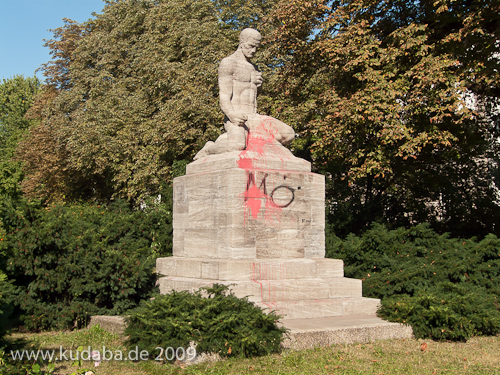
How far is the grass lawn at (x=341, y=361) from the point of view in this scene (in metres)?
5.58

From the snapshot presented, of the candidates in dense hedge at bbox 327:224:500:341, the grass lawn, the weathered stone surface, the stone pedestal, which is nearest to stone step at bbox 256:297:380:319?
the stone pedestal

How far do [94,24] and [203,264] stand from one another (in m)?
21.3

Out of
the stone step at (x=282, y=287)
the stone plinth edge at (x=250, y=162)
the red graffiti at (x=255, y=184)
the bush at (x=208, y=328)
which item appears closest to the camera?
the bush at (x=208, y=328)

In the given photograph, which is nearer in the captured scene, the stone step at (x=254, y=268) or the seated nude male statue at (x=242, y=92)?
the stone step at (x=254, y=268)

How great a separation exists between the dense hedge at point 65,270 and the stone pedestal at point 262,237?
0.76 m

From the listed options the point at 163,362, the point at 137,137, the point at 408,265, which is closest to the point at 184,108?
the point at 137,137

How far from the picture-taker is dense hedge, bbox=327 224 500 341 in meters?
7.28

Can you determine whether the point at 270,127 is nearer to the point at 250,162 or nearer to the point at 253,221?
the point at 250,162

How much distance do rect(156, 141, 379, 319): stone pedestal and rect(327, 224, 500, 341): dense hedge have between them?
0.73 metres

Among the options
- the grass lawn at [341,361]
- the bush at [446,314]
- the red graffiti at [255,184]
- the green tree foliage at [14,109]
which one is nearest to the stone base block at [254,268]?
the red graffiti at [255,184]

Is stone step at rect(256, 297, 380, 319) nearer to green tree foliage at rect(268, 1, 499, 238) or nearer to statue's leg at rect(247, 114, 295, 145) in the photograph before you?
statue's leg at rect(247, 114, 295, 145)

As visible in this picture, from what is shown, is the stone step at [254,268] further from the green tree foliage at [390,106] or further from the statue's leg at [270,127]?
the green tree foliage at [390,106]

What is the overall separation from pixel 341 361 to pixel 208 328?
1468 mm

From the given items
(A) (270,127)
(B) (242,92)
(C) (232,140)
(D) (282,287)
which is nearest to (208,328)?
(D) (282,287)
